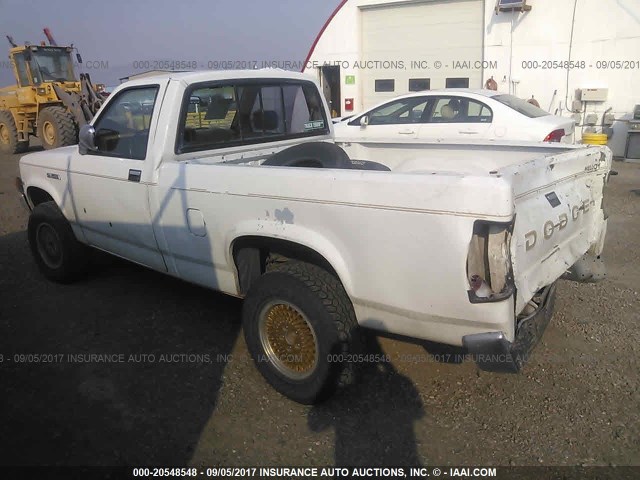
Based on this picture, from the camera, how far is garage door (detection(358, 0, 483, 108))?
1380 cm

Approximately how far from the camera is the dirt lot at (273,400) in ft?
8.95

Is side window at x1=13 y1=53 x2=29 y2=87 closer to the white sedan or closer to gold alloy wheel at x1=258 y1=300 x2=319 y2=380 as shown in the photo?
the white sedan

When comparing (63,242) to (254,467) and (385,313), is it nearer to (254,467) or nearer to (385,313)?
(254,467)

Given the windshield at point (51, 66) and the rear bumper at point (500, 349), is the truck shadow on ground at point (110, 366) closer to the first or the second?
A: the rear bumper at point (500, 349)

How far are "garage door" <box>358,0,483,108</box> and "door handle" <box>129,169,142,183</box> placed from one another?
40.0 ft

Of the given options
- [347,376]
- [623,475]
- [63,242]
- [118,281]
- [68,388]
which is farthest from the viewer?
[118,281]

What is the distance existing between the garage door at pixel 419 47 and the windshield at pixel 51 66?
355 inches

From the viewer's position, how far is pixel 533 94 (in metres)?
13.1

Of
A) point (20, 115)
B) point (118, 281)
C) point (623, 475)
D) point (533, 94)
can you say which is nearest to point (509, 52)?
point (533, 94)

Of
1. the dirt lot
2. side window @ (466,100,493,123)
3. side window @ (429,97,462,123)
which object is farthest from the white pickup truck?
side window @ (466,100,493,123)

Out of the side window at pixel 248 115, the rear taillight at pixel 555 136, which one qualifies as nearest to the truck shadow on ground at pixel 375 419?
the side window at pixel 248 115

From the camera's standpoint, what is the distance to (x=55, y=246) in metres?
5.00

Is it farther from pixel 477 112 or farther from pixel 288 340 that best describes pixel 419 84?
pixel 288 340

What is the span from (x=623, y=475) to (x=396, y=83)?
14.0 metres
